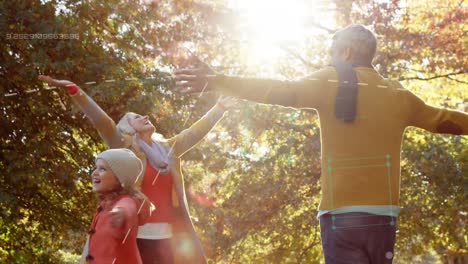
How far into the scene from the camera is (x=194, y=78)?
11.7 feet

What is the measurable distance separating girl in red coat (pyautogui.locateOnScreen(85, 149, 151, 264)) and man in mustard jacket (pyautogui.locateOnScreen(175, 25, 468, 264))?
89 cm

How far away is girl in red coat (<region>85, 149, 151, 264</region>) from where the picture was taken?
13.7ft

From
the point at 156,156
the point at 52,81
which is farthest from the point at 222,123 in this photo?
the point at 52,81

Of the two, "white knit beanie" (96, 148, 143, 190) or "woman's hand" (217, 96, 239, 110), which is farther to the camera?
"woman's hand" (217, 96, 239, 110)

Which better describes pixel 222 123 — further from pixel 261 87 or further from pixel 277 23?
pixel 261 87

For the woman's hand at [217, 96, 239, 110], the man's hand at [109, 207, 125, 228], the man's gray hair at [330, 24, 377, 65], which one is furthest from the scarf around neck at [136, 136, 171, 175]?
the man's gray hair at [330, 24, 377, 65]

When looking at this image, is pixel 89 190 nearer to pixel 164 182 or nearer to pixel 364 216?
pixel 164 182

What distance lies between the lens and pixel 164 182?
5.51 meters

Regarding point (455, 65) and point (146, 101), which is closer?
point (146, 101)

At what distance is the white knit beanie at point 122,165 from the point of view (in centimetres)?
430

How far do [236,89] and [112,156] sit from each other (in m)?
1.07

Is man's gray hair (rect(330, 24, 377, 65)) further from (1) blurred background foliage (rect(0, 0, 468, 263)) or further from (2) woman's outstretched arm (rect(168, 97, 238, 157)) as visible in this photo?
(1) blurred background foliage (rect(0, 0, 468, 263))

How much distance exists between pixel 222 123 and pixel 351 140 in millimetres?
14684

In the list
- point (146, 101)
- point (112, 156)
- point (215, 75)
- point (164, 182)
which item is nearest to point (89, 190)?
point (146, 101)
